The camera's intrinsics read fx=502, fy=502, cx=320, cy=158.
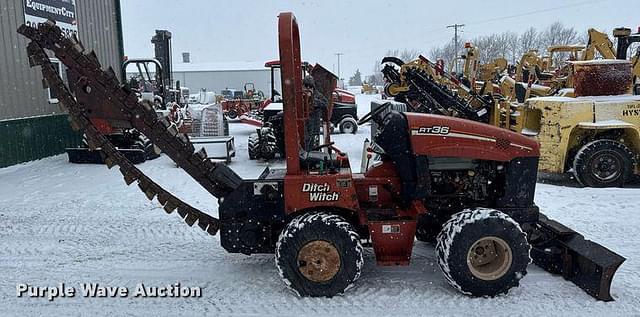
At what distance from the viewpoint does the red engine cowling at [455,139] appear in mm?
4254

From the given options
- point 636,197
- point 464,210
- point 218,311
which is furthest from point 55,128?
point 636,197

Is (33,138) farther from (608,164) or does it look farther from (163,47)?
(608,164)

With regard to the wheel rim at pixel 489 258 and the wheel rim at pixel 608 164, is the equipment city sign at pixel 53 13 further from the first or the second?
the wheel rim at pixel 608 164

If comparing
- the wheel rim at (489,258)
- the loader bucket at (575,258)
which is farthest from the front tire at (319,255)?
the loader bucket at (575,258)

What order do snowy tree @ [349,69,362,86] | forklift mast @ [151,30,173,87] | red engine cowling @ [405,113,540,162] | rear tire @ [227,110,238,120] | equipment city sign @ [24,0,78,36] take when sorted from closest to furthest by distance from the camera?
red engine cowling @ [405,113,540,162], equipment city sign @ [24,0,78,36], forklift mast @ [151,30,173,87], rear tire @ [227,110,238,120], snowy tree @ [349,69,362,86]

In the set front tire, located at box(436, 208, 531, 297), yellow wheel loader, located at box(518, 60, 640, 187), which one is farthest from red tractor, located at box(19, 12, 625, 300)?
yellow wheel loader, located at box(518, 60, 640, 187)

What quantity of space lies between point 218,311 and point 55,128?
1058 cm

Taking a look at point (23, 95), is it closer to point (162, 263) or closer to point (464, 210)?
point (162, 263)

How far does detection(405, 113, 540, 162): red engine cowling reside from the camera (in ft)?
14.0

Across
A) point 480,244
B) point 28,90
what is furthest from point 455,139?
point 28,90

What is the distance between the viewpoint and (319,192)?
4.31 meters

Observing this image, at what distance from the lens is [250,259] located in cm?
516

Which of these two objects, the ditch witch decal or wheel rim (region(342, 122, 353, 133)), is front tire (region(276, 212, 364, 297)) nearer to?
the ditch witch decal

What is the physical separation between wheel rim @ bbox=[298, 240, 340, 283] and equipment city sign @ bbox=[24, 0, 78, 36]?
30.5 ft
